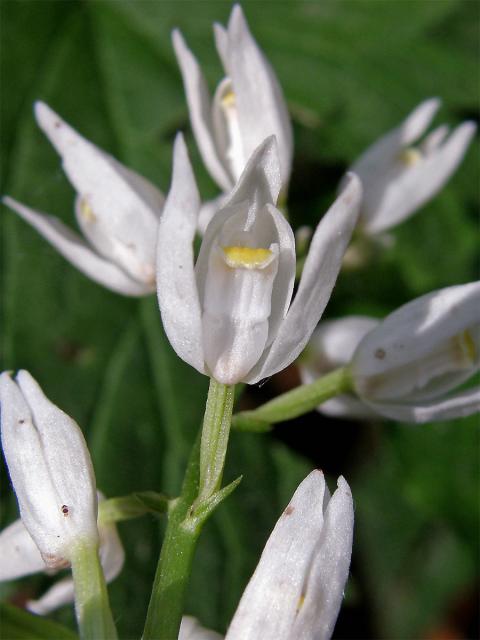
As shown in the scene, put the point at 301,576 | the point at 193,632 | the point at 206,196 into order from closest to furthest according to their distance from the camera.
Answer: the point at 301,576 < the point at 193,632 < the point at 206,196

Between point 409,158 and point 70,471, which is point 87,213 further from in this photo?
point 409,158

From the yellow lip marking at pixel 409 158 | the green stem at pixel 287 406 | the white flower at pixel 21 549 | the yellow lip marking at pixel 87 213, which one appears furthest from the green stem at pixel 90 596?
the yellow lip marking at pixel 409 158

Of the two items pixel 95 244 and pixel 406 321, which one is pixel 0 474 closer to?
pixel 95 244

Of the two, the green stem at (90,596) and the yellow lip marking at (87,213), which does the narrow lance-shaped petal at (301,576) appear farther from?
the yellow lip marking at (87,213)

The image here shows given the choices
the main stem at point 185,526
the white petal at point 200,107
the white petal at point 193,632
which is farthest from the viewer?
the white petal at point 200,107

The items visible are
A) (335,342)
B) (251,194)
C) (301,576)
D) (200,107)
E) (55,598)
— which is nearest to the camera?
(301,576)

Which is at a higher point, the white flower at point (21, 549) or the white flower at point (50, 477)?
the white flower at point (50, 477)

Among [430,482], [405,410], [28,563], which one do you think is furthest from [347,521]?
[430,482]

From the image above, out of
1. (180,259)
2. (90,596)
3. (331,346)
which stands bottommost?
(331,346)

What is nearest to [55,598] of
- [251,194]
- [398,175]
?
[251,194]
